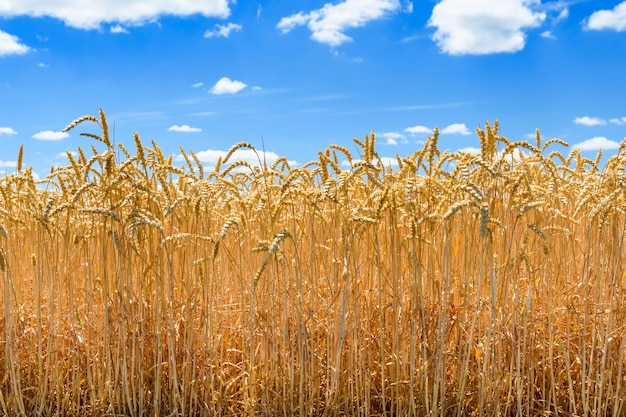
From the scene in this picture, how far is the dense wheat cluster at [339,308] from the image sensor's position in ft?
7.58

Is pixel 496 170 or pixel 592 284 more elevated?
pixel 496 170

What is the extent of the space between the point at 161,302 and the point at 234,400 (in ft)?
1.67

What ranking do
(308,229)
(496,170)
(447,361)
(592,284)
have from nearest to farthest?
(496,170), (447,361), (592,284), (308,229)

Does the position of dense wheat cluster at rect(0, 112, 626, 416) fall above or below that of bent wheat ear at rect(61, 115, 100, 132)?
below

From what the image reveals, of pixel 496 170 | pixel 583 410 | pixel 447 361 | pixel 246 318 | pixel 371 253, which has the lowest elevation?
pixel 583 410

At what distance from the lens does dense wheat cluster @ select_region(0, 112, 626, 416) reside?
2311 mm

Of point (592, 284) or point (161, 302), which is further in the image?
point (592, 284)

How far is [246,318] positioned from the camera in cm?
262

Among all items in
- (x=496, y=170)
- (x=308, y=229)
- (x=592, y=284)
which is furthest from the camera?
(x=308, y=229)

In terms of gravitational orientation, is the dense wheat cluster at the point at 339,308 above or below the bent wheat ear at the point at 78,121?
below

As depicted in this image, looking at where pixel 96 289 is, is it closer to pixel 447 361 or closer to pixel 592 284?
pixel 447 361

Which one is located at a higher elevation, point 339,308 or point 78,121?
point 78,121

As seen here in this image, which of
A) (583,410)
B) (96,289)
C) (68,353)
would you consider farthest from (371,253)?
(68,353)

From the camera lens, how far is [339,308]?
245 centimetres
